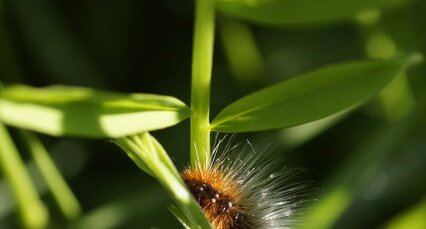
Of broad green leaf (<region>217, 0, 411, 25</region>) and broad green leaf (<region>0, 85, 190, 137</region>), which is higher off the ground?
→ broad green leaf (<region>217, 0, 411, 25</region>)

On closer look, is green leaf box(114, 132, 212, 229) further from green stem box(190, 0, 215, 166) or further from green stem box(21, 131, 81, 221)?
green stem box(21, 131, 81, 221)

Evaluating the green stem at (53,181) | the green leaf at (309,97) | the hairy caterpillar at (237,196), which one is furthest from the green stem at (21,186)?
the green leaf at (309,97)

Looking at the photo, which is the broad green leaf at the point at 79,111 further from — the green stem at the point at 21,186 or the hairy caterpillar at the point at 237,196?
the green stem at the point at 21,186

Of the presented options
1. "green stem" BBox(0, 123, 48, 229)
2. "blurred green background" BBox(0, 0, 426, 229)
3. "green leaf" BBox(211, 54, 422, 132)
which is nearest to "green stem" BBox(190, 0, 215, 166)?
"green leaf" BBox(211, 54, 422, 132)

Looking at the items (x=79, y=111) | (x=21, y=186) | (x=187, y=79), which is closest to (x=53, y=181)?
(x=21, y=186)

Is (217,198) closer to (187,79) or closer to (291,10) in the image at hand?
(291,10)

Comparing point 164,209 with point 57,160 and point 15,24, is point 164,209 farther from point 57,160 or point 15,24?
point 15,24
